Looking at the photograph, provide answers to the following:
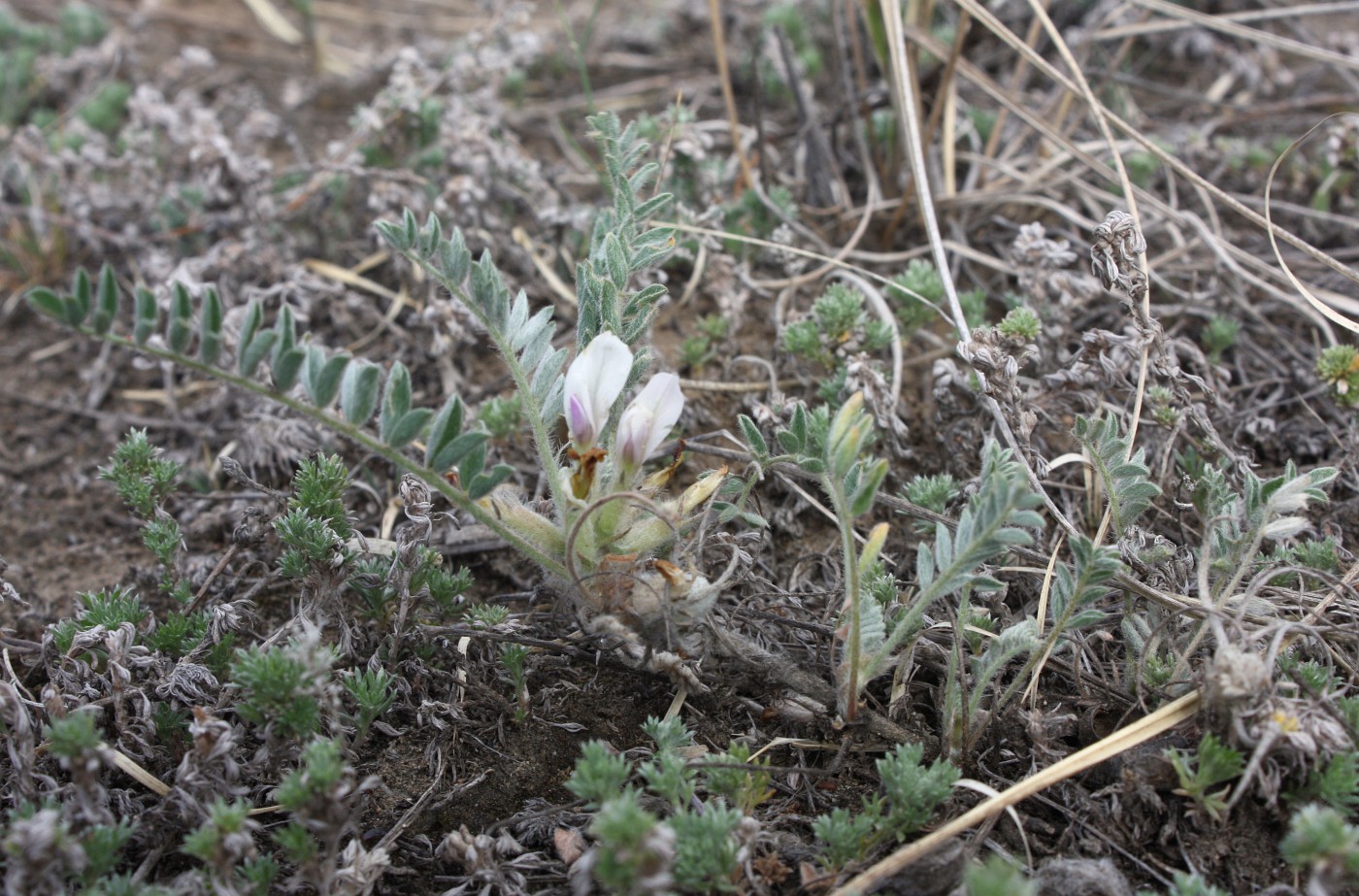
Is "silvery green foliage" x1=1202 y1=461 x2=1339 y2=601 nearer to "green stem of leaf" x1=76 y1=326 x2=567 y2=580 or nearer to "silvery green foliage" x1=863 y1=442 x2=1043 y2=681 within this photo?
"silvery green foliage" x1=863 y1=442 x2=1043 y2=681

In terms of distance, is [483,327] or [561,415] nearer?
[483,327]

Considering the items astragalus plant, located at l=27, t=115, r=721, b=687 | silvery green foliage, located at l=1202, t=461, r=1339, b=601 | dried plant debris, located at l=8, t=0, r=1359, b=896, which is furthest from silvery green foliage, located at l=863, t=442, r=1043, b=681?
silvery green foliage, located at l=1202, t=461, r=1339, b=601

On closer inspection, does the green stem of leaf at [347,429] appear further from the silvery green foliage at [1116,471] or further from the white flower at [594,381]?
the silvery green foliage at [1116,471]

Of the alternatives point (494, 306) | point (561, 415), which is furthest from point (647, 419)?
point (494, 306)

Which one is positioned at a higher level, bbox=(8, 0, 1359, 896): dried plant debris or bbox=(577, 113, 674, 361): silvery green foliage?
bbox=(577, 113, 674, 361): silvery green foliage

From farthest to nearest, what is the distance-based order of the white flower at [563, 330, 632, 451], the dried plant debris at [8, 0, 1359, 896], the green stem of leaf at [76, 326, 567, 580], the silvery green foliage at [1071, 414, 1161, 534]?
the silvery green foliage at [1071, 414, 1161, 534]
the white flower at [563, 330, 632, 451]
the dried plant debris at [8, 0, 1359, 896]
the green stem of leaf at [76, 326, 567, 580]

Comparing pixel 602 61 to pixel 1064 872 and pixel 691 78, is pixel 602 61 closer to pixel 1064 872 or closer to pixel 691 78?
pixel 691 78

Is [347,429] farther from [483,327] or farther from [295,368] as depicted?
[483,327]
